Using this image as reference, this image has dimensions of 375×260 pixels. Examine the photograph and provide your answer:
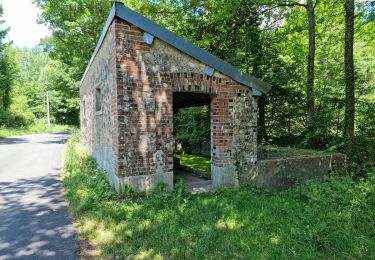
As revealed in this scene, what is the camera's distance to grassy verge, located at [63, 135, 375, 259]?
352 cm

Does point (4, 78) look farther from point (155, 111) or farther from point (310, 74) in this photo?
point (310, 74)

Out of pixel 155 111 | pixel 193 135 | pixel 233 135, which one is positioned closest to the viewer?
pixel 155 111

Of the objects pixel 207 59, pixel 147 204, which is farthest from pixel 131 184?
pixel 207 59

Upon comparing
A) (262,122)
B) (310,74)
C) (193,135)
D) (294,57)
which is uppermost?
(294,57)

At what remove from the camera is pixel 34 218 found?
16.0 ft

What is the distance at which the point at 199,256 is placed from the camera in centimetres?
335

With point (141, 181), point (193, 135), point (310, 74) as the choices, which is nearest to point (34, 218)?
point (141, 181)

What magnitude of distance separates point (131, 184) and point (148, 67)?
2.46 metres

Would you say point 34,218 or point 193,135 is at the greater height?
point 193,135

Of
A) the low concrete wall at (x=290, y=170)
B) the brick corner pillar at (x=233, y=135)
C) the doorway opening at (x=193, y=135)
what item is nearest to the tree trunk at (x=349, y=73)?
the low concrete wall at (x=290, y=170)

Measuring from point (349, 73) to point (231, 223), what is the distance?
6.06 m

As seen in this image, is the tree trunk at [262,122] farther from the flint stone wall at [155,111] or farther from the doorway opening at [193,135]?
the flint stone wall at [155,111]

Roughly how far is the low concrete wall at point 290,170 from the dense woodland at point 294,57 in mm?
1030

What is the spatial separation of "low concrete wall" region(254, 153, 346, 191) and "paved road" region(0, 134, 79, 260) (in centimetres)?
451
